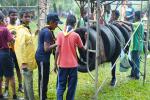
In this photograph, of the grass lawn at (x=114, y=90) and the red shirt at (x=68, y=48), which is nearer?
the red shirt at (x=68, y=48)

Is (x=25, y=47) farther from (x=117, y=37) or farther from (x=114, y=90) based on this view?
(x=114, y=90)

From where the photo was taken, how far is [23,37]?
6.63 metres

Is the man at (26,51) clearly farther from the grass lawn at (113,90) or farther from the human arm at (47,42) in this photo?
the grass lawn at (113,90)

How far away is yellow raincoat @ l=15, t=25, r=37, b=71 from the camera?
21.8 feet

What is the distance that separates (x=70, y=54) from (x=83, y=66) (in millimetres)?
1125

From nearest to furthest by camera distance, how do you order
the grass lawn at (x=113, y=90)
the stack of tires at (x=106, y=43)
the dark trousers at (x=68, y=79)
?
the dark trousers at (x=68, y=79), the stack of tires at (x=106, y=43), the grass lawn at (x=113, y=90)

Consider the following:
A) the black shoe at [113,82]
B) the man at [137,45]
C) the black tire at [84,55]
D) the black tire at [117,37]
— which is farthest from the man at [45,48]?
the man at [137,45]

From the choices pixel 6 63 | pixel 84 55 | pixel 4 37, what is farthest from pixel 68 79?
pixel 4 37

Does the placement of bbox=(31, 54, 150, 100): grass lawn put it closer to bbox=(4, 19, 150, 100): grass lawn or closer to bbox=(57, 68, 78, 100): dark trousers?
bbox=(4, 19, 150, 100): grass lawn

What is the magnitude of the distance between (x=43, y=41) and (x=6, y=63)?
104cm

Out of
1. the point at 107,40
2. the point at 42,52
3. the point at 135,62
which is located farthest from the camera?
the point at 135,62

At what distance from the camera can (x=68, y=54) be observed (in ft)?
20.6

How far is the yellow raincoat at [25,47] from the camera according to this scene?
21.8 feet

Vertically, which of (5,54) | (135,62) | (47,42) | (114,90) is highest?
(47,42)
